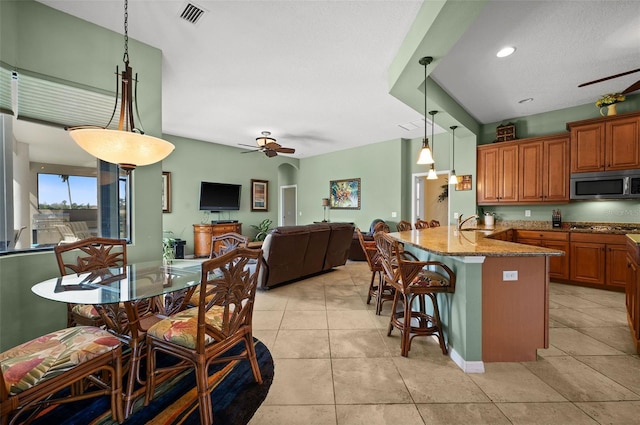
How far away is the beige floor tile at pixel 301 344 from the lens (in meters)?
2.16

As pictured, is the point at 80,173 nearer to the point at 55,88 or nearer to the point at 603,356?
the point at 55,88

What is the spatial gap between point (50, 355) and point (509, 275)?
283cm

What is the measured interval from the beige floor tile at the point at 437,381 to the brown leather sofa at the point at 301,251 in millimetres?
2080

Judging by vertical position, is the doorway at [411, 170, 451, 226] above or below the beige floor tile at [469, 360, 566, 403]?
above

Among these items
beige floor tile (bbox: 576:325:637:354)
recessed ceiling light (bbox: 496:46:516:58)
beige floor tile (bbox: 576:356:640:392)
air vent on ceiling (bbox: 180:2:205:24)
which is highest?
air vent on ceiling (bbox: 180:2:205:24)

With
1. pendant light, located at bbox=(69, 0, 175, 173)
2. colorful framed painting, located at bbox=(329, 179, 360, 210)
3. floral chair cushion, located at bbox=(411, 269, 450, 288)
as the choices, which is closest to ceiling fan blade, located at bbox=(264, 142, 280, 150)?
colorful framed painting, located at bbox=(329, 179, 360, 210)

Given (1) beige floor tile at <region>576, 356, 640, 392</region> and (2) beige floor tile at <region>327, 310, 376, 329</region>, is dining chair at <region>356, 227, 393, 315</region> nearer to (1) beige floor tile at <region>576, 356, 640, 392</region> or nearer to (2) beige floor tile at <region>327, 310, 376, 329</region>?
(2) beige floor tile at <region>327, 310, 376, 329</region>

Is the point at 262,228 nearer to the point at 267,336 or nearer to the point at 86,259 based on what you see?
the point at 267,336

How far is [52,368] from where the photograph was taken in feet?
3.92

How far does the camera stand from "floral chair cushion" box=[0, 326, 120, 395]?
3.73ft

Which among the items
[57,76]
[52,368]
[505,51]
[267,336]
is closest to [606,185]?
[505,51]

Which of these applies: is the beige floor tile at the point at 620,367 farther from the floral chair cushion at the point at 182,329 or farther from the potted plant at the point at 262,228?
the potted plant at the point at 262,228

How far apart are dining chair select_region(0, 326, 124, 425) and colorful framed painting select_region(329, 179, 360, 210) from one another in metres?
6.31

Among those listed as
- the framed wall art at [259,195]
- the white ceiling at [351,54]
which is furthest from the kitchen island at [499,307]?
the framed wall art at [259,195]
